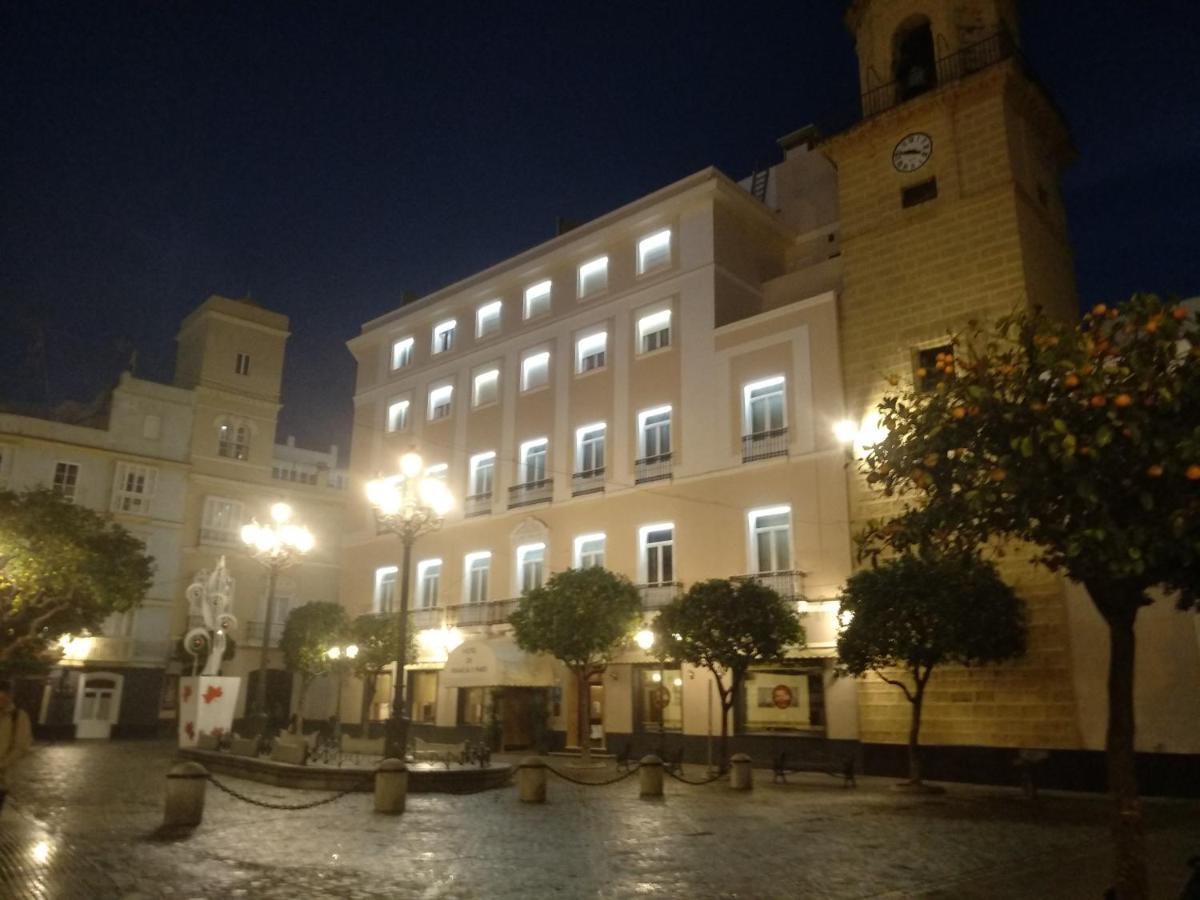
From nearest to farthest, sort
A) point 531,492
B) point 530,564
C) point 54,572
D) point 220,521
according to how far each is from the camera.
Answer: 1. point 54,572
2. point 530,564
3. point 531,492
4. point 220,521

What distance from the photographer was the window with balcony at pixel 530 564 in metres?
29.5

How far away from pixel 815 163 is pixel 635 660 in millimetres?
17583

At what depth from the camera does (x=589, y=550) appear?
2838cm

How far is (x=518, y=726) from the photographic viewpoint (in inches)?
1137

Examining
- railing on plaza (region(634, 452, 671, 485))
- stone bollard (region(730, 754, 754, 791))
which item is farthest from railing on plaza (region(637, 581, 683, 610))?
stone bollard (region(730, 754, 754, 791))

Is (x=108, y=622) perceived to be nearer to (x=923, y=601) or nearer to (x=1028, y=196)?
(x=923, y=601)

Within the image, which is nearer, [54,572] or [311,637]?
[54,572]

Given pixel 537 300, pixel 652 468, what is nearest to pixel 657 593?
pixel 652 468

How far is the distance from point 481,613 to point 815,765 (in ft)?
44.6

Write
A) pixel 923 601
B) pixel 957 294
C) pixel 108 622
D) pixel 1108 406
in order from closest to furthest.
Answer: pixel 1108 406
pixel 923 601
pixel 957 294
pixel 108 622

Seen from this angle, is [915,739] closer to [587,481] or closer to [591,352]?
[587,481]

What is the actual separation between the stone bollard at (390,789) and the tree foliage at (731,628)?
27.7 ft

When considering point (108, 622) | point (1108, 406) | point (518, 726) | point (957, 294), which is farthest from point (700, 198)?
point (108, 622)

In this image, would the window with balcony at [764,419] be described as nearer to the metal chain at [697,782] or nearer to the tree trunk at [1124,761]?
the metal chain at [697,782]
